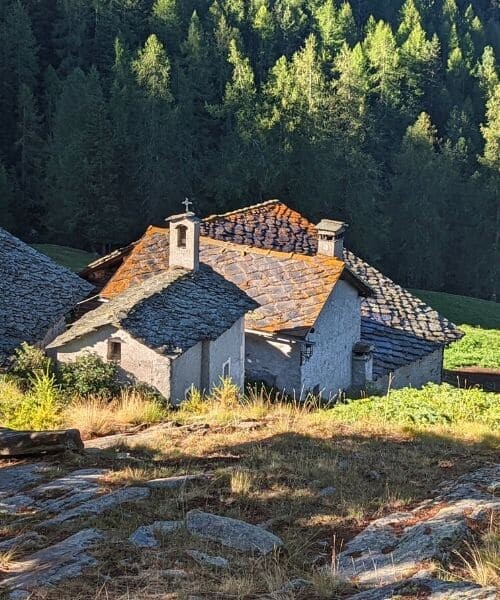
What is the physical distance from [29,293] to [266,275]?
6.28m

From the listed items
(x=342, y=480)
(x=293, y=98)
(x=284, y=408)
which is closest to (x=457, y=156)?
(x=293, y=98)

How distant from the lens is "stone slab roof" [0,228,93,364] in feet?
70.1

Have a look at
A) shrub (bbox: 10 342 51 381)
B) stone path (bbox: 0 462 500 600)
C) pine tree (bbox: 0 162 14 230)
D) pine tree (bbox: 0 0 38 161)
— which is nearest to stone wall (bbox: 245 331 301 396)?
shrub (bbox: 10 342 51 381)

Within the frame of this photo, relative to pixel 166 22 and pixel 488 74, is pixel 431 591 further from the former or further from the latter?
pixel 488 74

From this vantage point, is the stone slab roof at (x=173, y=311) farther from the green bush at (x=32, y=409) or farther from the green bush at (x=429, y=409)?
the green bush at (x=429, y=409)

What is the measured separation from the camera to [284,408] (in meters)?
15.9

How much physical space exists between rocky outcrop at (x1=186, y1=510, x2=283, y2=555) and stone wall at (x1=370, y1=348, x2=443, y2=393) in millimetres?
18839

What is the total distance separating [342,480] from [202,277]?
13.1 m

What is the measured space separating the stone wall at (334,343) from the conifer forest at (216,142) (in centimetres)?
2649

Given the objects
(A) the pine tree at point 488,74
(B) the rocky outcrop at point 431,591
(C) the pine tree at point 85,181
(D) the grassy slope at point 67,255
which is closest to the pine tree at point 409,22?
(A) the pine tree at point 488,74

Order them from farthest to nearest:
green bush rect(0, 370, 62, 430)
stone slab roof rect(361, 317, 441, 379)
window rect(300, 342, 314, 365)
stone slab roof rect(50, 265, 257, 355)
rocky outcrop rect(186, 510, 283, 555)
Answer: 1. stone slab roof rect(361, 317, 441, 379)
2. window rect(300, 342, 314, 365)
3. stone slab roof rect(50, 265, 257, 355)
4. green bush rect(0, 370, 62, 430)
5. rocky outcrop rect(186, 510, 283, 555)

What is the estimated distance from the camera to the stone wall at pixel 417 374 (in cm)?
2823

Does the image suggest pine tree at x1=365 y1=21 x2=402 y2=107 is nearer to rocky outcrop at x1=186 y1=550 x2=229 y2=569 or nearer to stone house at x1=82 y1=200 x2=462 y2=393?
stone house at x1=82 y1=200 x2=462 y2=393

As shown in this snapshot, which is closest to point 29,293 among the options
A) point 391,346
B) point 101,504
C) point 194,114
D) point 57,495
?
point 391,346
